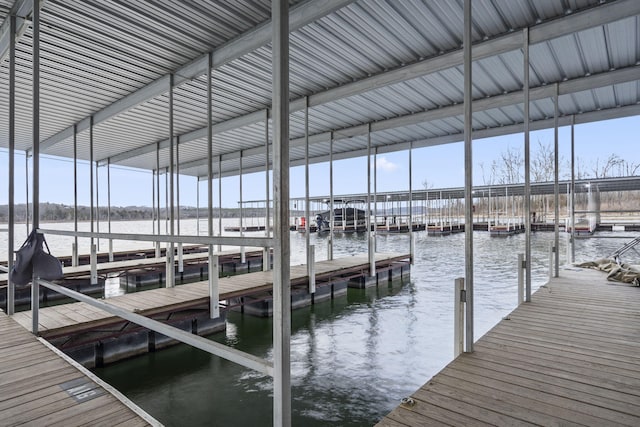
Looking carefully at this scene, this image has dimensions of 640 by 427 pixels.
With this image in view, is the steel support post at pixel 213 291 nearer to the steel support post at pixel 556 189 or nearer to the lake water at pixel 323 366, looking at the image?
the lake water at pixel 323 366

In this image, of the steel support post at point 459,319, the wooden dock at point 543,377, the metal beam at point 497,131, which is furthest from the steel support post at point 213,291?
the metal beam at point 497,131

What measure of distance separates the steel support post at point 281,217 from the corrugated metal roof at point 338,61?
3643 mm

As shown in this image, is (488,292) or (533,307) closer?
(533,307)

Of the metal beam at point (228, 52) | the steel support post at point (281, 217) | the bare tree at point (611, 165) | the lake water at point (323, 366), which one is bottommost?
the lake water at point (323, 366)

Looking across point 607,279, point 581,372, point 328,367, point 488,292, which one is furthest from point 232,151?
point 581,372

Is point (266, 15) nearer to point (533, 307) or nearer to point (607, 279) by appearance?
point (533, 307)

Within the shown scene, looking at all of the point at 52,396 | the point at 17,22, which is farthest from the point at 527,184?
the point at 17,22

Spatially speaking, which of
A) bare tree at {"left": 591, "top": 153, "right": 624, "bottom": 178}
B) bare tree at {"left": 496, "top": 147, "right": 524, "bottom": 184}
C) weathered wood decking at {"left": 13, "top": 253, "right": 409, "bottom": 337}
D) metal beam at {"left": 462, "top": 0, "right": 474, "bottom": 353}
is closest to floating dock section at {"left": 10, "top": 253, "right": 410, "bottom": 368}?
weathered wood decking at {"left": 13, "top": 253, "right": 409, "bottom": 337}

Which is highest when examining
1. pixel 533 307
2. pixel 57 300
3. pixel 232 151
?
pixel 232 151

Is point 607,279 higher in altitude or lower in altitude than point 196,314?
higher

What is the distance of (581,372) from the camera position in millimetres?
2746

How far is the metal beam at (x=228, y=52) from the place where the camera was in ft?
15.6

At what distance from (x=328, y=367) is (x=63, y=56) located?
681 centimetres

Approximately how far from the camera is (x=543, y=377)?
2668mm
